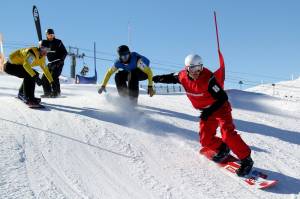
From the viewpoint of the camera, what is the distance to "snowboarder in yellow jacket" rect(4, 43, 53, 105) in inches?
347

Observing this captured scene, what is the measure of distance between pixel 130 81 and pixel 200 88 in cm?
323

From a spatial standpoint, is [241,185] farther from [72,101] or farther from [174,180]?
[72,101]

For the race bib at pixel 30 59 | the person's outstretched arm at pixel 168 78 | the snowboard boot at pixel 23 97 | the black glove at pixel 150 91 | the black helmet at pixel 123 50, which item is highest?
the black helmet at pixel 123 50

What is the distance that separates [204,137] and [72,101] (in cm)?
429

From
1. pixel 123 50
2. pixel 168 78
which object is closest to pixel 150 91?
pixel 123 50

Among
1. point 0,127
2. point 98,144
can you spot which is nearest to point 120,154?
point 98,144

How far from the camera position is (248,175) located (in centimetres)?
605

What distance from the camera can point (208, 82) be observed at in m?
6.41

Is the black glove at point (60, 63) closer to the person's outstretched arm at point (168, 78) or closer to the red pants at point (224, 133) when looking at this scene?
the person's outstretched arm at point (168, 78)

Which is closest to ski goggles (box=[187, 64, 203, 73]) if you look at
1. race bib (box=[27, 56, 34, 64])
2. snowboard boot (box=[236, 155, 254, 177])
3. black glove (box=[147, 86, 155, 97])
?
snowboard boot (box=[236, 155, 254, 177])

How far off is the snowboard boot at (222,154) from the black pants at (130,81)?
3.33 meters

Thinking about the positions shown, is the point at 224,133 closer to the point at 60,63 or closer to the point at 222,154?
the point at 222,154

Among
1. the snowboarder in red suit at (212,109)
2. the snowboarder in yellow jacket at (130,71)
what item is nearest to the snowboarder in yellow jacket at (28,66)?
the snowboarder in yellow jacket at (130,71)

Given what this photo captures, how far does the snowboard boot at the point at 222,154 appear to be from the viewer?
21.4ft
